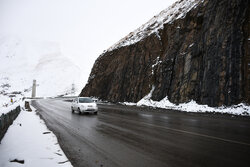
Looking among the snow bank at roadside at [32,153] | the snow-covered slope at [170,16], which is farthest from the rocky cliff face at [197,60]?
the snow bank at roadside at [32,153]

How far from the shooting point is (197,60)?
2080 centimetres

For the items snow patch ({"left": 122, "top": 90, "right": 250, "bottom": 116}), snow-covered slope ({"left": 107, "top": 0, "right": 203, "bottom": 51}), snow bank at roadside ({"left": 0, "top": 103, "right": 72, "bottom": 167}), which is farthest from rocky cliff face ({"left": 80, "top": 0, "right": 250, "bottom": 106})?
snow bank at roadside ({"left": 0, "top": 103, "right": 72, "bottom": 167})

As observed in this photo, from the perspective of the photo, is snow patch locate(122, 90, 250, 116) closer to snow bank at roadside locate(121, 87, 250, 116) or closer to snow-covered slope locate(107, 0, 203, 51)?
snow bank at roadside locate(121, 87, 250, 116)

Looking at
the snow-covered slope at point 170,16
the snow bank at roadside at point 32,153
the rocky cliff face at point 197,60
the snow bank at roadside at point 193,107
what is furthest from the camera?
the snow-covered slope at point 170,16

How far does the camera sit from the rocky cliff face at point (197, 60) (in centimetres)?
1642

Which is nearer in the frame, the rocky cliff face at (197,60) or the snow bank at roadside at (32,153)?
the snow bank at roadside at (32,153)

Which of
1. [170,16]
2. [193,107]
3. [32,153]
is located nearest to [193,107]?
[193,107]

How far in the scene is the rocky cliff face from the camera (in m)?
16.4

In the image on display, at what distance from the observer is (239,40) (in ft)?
55.7

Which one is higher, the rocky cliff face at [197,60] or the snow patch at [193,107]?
the rocky cliff face at [197,60]

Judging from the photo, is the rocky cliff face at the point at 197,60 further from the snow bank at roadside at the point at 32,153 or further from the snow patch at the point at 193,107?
the snow bank at roadside at the point at 32,153

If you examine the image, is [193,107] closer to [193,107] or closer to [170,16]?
[193,107]

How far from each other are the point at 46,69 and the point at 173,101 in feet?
392

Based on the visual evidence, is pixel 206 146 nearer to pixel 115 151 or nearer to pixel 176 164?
pixel 176 164
